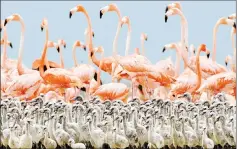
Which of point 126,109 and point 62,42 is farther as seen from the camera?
point 62,42

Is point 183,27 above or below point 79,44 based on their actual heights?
above

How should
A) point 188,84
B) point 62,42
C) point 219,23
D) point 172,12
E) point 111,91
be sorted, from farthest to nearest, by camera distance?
point 62,42
point 219,23
point 172,12
point 188,84
point 111,91

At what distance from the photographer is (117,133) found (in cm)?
930

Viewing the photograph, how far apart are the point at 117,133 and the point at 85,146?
374 mm

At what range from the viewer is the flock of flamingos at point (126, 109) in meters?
9.34

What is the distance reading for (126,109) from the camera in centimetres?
953

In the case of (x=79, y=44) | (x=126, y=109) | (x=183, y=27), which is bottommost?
(x=126, y=109)

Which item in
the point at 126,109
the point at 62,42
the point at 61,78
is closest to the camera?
Answer: the point at 126,109

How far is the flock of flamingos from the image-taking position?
9.34 meters

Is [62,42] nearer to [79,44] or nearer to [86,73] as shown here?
[79,44]

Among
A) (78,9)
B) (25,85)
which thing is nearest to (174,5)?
(78,9)

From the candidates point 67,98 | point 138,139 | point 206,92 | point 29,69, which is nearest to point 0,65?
point 29,69

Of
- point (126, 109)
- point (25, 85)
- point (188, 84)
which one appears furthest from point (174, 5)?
point (126, 109)

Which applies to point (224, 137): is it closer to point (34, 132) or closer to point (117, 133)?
point (117, 133)
